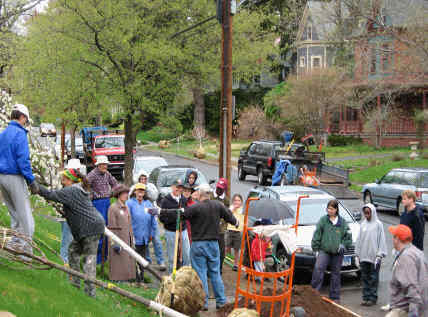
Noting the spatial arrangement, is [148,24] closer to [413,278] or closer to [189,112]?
[413,278]

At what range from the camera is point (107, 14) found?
51.7 ft

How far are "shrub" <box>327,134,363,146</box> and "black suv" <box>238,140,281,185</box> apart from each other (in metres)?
16.6

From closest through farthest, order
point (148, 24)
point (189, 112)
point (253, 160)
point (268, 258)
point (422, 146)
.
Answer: point (268, 258) < point (148, 24) < point (253, 160) < point (422, 146) < point (189, 112)

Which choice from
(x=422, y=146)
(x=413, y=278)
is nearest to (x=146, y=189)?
(x=413, y=278)

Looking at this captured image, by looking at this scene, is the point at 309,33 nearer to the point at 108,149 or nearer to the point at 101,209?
the point at 108,149

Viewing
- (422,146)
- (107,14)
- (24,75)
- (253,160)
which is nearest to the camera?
(107,14)

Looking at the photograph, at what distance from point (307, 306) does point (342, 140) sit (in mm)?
35747

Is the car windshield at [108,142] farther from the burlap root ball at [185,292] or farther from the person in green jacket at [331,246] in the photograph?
the burlap root ball at [185,292]

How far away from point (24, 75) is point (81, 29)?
467 cm

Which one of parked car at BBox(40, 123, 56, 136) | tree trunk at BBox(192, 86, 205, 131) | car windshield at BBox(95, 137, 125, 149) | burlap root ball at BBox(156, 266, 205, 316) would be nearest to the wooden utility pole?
parked car at BBox(40, 123, 56, 136)

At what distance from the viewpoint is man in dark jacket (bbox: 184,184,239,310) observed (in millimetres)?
7898

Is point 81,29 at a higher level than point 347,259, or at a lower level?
higher

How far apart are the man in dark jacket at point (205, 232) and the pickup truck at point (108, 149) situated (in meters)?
21.2

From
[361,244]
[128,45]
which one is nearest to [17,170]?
[361,244]
